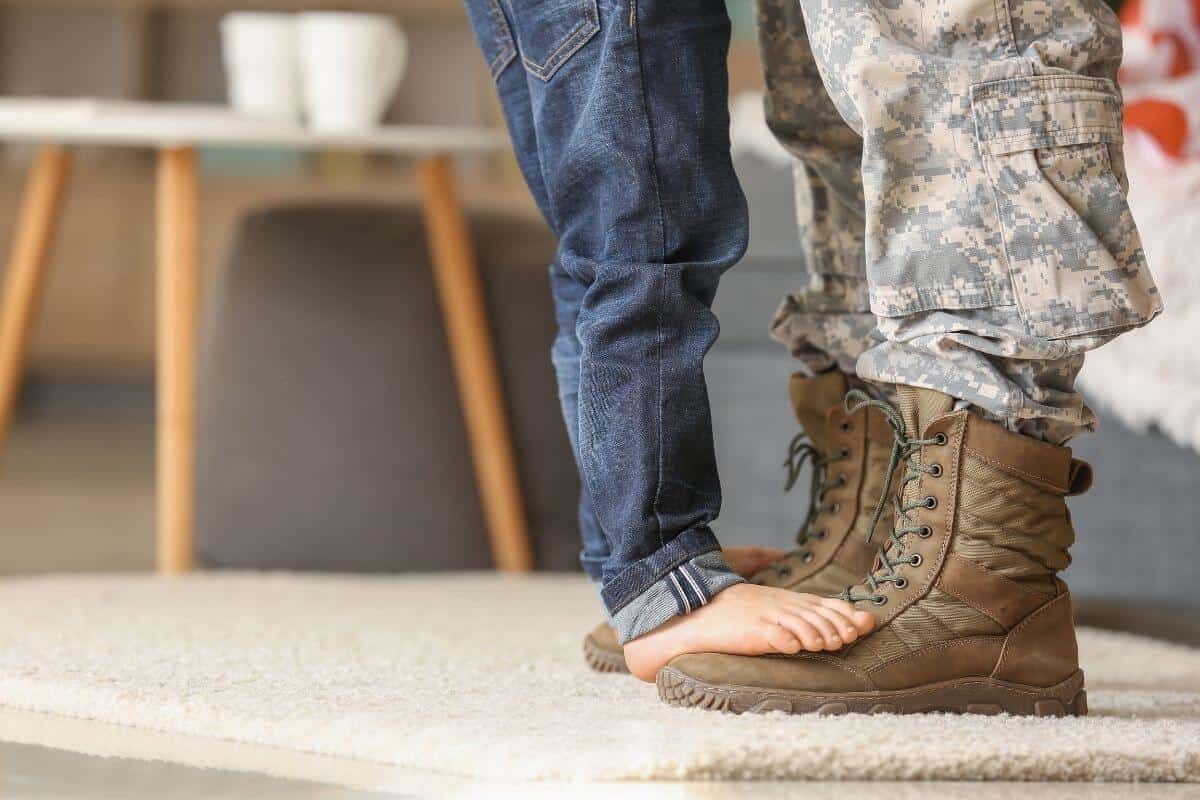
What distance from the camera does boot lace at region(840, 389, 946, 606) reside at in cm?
82

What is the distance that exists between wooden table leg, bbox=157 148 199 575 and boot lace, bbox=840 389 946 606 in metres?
0.82

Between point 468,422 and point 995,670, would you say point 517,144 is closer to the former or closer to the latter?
point 995,670

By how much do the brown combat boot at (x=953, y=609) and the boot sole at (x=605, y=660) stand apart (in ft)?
0.51

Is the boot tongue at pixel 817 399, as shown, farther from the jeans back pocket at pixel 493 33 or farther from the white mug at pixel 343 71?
the white mug at pixel 343 71

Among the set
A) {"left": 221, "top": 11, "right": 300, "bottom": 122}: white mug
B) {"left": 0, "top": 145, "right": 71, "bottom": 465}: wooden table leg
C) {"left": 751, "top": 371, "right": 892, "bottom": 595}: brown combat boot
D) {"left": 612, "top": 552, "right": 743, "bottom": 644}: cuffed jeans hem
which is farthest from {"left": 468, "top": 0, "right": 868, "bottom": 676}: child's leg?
{"left": 0, "top": 145, "right": 71, "bottom": 465}: wooden table leg

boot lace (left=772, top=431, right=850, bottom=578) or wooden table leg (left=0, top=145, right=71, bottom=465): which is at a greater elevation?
wooden table leg (left=0, top=145, right=71, bottom=465)

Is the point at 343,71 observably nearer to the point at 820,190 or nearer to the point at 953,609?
the point at 820,190

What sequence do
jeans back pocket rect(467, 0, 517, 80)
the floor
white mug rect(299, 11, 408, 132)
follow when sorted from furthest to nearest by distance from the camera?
white mug rect(299, 11, 408, 132), jeans back pocket rect(467, 0, 517, 80), the floor

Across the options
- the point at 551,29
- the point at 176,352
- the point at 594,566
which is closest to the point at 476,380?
the point at 176,352

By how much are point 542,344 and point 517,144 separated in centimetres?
69

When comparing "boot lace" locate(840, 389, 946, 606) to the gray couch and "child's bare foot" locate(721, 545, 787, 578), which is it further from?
the gray couch

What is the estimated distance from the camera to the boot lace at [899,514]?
82 cm

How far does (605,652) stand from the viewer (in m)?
0.98

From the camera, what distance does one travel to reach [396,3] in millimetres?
4297
